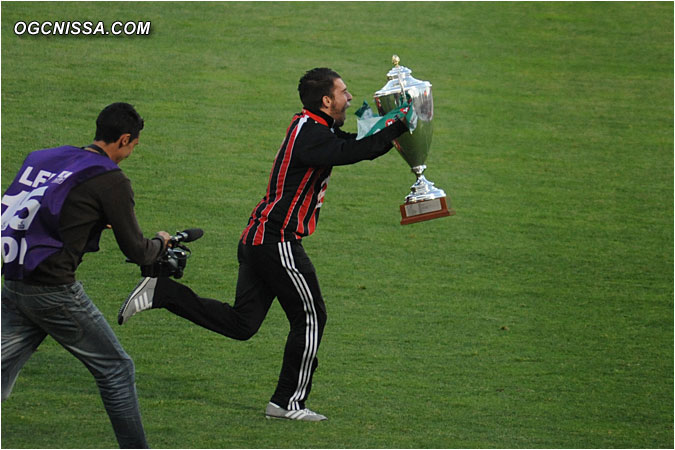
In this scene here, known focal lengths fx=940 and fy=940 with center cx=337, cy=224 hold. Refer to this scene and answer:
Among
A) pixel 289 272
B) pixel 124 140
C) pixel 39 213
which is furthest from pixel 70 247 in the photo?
pixel 289 272

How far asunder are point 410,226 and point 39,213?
4363 millimetres

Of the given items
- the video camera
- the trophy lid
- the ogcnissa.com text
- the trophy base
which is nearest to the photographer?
the video camera

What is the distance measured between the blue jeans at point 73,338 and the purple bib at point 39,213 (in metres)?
0.11

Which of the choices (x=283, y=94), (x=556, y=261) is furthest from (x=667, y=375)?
(x=283, y=94)

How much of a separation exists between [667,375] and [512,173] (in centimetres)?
325

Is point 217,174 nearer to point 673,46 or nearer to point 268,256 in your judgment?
point 268,256

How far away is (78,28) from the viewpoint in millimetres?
9812

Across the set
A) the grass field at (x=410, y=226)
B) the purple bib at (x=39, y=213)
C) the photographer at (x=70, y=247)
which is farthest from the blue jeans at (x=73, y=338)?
the grass field at (x=410, y=226)

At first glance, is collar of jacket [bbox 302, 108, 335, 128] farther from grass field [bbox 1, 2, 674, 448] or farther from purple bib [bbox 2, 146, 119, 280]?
grass field [bbox 1, 2, 674, 448]

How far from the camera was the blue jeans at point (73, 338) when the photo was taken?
352 centimetres

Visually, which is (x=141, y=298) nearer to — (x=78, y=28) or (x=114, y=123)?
(x=114, y=123)

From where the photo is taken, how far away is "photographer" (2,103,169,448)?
3.47 metres

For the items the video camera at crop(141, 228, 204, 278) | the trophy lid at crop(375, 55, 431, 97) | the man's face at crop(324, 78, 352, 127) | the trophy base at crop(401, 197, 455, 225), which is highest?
the trophy lid at crop(375, 55, 431, 97)

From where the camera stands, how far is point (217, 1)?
36.6 feet
